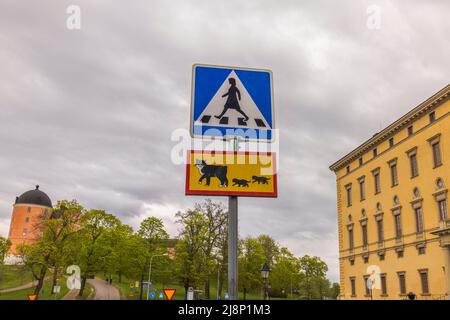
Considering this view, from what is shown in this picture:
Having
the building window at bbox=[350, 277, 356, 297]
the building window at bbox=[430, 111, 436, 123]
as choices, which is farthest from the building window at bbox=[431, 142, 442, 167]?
the building window at bbox=[350, 277, 356, 297]

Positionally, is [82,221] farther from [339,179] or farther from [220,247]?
[339,179]

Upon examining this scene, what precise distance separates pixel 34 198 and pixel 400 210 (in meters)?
103

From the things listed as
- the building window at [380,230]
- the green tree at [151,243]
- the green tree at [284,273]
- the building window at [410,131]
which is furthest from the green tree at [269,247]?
the building window at [410,131]

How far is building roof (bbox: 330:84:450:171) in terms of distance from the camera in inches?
1574

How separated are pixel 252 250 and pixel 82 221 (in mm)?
31400

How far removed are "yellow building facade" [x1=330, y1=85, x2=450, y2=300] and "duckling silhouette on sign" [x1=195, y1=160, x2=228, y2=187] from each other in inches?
1514

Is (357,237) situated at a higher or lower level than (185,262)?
higher

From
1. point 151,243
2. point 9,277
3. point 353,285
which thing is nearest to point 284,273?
point 353,285

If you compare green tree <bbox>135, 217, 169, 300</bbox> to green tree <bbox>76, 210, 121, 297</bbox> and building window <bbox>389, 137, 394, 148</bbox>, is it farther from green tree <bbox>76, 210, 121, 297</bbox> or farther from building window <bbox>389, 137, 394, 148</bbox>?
building window <bbox>389, 137, 394, 148</bbox>

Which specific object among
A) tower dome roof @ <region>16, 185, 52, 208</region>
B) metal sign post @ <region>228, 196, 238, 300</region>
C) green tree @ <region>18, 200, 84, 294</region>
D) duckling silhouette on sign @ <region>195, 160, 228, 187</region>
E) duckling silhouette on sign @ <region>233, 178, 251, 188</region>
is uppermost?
tower dome roof @ <region>16, 185, 52, 208</region>
